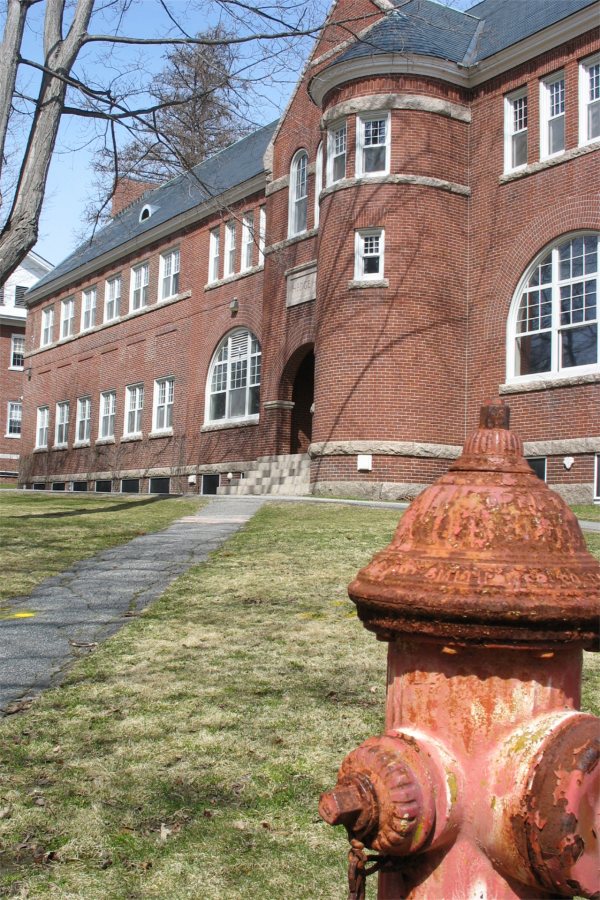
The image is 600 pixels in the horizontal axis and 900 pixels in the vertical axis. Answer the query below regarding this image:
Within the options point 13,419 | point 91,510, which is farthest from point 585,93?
point 13,419

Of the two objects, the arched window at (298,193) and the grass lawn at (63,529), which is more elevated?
the arched window at (298,193)

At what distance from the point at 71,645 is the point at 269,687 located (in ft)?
5.04

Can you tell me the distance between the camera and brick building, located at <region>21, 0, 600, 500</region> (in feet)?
56.0

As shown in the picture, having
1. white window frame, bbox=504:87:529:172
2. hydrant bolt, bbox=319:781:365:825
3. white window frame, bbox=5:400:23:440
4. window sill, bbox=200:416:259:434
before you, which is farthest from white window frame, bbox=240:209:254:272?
white window frame, bbox=5:400:23:440

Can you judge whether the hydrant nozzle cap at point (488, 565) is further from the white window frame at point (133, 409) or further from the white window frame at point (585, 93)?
the white window frame at point (133, 409)

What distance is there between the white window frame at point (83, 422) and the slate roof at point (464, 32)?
60.4 ft

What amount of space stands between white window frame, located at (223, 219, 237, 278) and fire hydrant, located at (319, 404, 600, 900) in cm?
2535

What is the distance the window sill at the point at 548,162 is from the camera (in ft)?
54.8

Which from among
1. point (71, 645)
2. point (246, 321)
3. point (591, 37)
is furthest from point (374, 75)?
point (71, 645)

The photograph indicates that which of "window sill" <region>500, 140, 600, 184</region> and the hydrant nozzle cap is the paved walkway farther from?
"window sill" <region>500, 140, 600, 184</region>

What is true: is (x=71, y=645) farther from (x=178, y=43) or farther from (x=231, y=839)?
(x=178, y=43)

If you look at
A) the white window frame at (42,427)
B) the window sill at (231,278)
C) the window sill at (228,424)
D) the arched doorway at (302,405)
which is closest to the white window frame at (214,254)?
the window sill at (231,278)

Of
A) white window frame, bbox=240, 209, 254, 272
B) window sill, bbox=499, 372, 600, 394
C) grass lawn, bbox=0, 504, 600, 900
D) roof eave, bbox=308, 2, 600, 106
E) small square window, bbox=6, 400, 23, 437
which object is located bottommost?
grass lawn, bbox=0, 504, 600, 900

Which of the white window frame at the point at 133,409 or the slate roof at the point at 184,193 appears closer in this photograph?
the slate roof at the point at 184,193
